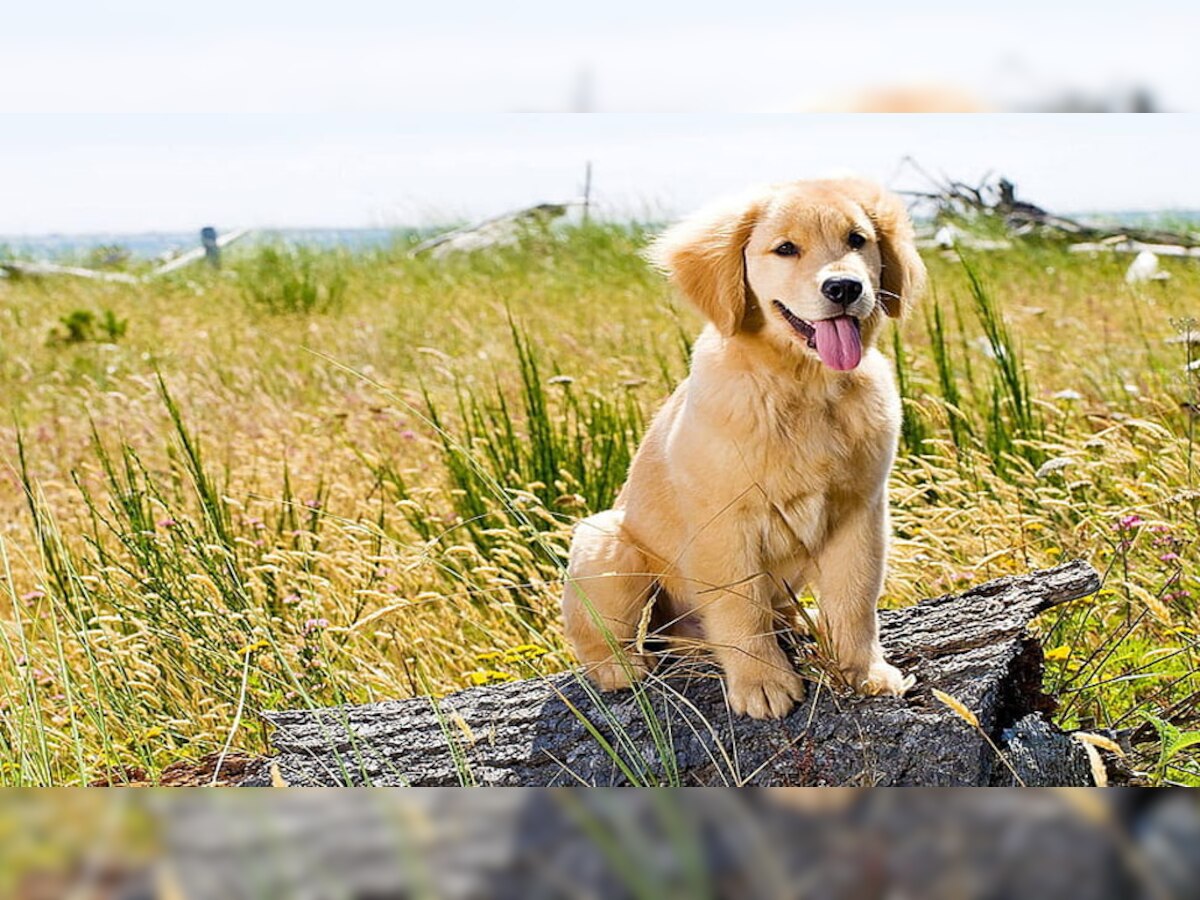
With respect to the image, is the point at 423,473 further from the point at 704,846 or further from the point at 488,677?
the point at 704,846

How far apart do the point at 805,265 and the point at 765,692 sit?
1.61ft

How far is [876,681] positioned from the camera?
1766mm

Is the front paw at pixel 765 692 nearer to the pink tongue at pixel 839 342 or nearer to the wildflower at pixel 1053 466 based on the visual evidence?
the pink tongue at pixel 839 342

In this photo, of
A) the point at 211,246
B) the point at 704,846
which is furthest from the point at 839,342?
the point at 211,246

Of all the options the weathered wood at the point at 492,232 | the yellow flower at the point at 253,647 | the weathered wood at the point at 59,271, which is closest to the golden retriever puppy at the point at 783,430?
the yellow flower at the point at 253,647

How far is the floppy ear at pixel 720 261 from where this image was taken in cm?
175

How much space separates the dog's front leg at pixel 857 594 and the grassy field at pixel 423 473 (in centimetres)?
33

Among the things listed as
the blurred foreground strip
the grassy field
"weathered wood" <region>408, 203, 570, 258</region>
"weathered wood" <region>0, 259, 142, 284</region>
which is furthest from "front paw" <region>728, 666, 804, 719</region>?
"weathered wood" <region>0, 259, 142, 284</region>

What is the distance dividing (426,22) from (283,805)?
40.2 inches

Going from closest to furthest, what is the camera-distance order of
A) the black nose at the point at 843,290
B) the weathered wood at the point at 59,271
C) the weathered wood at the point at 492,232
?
the black nose at the point at 843,290, the weathered wood at the point at 492,232, the weathered wood at the point at 59,271

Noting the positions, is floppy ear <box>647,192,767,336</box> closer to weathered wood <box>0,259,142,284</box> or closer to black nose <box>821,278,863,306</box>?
black nose <box>821,278,863,306</box>

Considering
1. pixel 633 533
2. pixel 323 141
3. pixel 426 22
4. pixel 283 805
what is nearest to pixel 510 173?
pixel 323 141

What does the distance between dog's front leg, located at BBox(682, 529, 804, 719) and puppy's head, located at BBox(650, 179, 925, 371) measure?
0.82ft

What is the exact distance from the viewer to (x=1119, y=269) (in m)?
2.82
